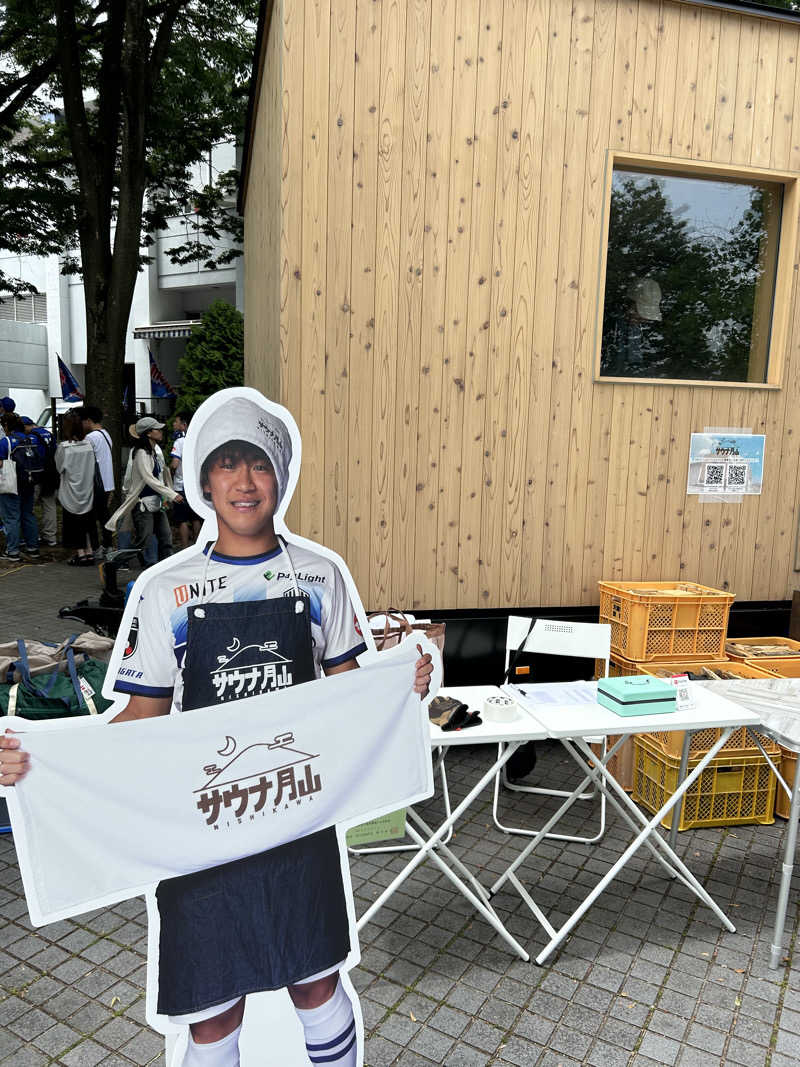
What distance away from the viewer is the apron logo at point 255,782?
210 centimetres

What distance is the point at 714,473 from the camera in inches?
219

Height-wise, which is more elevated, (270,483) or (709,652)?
(270,483)

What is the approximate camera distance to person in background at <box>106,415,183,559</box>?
5.88 meters

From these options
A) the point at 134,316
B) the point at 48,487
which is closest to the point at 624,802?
the point at 48,487

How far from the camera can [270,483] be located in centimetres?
221

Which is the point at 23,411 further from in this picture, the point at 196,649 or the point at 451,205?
the point at 196,649

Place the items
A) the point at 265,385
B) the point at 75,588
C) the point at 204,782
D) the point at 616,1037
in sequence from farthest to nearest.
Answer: the point at 75,588 → the point at 265,385 → the point at 616,1037 → the point at 204,782

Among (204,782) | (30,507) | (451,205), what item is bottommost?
(30,507)

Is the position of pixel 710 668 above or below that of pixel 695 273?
below

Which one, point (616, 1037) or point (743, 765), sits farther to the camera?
point (743, 765)

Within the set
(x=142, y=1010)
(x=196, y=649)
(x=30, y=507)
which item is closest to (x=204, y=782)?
(x=196, y=649)

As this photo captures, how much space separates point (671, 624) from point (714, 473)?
1368mm

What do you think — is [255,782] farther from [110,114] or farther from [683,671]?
[110,114]

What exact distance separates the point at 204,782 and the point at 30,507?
10.2m
